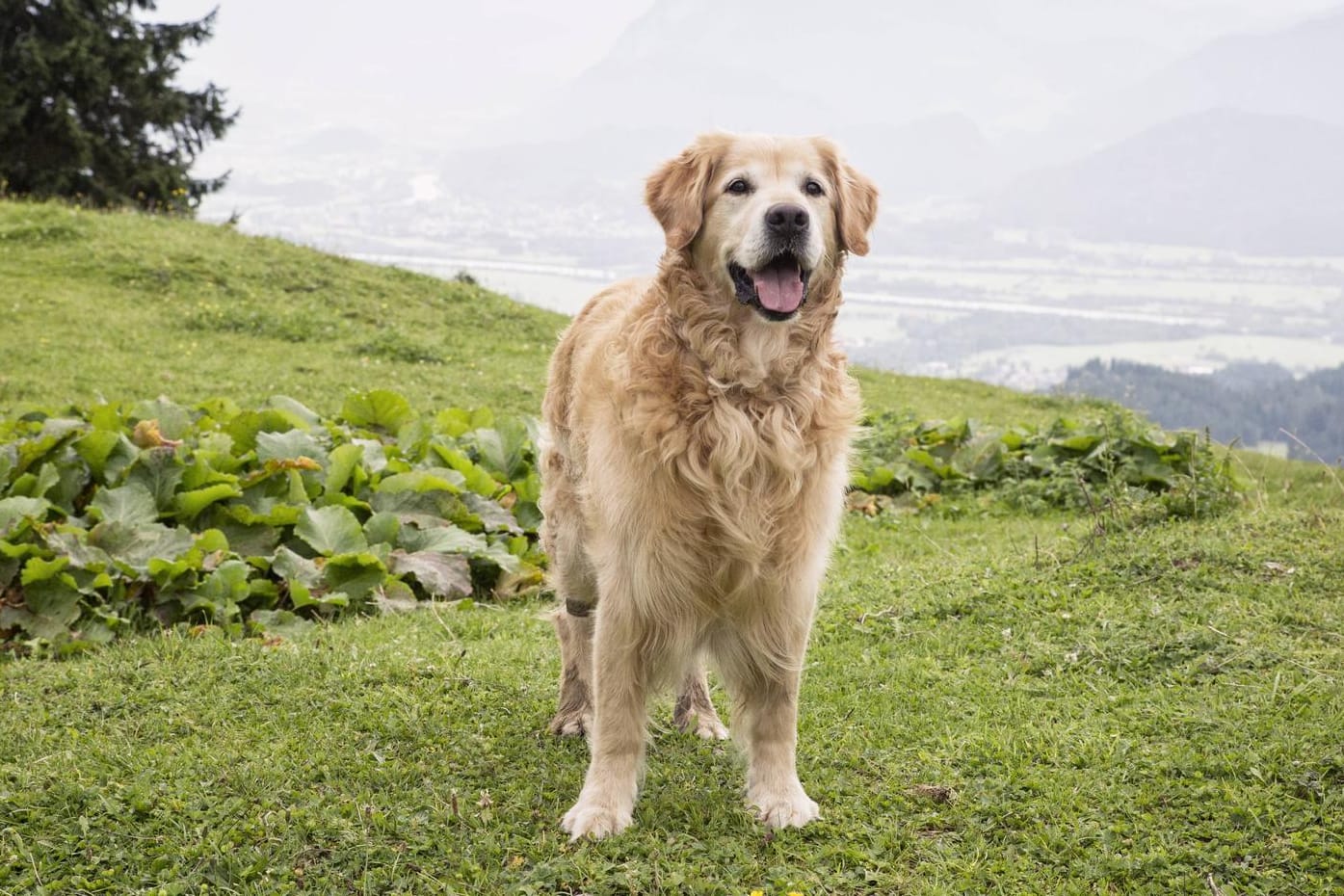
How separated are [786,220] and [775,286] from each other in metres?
0.22

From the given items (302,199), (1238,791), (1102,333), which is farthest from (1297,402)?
(302,199)

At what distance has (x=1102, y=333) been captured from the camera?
70.6 meters

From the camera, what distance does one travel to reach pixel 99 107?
73.7 ft

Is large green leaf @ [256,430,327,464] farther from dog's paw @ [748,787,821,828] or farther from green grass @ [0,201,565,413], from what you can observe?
dog's paw @ [748,787,821,828]

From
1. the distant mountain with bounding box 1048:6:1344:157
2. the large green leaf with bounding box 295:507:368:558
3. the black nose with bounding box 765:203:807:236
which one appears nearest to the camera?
the black nose with bounding box 765:203:807:236

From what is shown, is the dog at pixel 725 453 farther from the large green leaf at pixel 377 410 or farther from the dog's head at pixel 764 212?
the large green leaf at pixel 377 410

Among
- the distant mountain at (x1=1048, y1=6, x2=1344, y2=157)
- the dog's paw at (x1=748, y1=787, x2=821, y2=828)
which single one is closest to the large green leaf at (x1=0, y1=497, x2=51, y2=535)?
the dog's paw at (x1=748, y1=787, x2=821, y2=828)

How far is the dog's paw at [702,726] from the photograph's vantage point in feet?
15.3

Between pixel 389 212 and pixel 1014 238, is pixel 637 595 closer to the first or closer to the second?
pixel 389 212

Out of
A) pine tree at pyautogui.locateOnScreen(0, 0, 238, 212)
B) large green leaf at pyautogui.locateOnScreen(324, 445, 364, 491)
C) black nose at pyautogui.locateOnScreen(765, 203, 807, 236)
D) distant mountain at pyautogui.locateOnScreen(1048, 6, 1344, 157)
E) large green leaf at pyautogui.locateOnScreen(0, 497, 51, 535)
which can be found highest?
distant mountain at pyautogui.locateOnScreen(1048, 6, 1344, 157)

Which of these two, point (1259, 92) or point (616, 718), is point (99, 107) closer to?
point (616, 718)

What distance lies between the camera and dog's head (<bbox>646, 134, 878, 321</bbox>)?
12.2 ft

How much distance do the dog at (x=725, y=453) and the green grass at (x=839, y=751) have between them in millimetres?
326

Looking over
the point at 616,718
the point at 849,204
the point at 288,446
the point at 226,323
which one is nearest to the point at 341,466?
the point at 288,446
